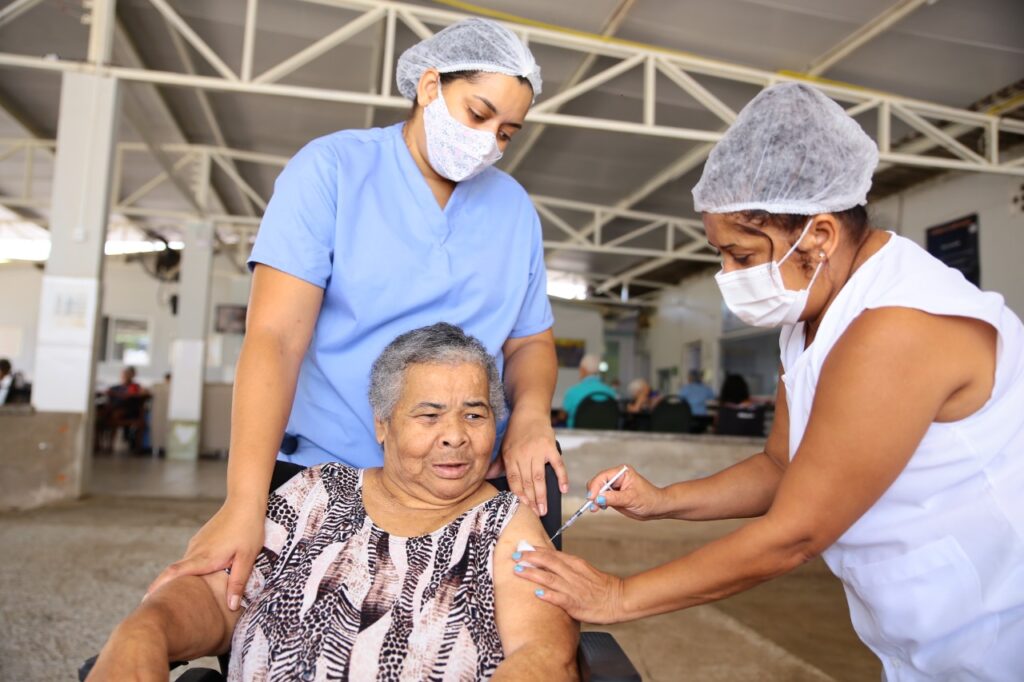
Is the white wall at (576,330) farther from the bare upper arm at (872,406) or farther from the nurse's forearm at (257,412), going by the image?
the bare upper arm at (872,406)

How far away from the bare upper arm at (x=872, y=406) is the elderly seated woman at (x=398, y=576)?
1.51 ft

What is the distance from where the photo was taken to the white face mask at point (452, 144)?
5.09ft

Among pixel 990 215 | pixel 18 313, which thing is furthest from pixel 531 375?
pixel 18 313

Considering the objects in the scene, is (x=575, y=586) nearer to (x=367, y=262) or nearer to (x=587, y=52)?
(x=367, y=262)

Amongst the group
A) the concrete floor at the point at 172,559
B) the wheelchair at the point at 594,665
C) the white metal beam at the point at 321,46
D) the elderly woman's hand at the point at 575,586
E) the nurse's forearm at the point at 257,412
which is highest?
the white metal beam at the point at 321,46

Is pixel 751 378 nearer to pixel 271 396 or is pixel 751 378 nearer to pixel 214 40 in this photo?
pixel 214 40

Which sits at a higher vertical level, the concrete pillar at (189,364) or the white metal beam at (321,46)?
the white metal beam at (321,46)

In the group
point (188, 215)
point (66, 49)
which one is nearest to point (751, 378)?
point (188, 215)

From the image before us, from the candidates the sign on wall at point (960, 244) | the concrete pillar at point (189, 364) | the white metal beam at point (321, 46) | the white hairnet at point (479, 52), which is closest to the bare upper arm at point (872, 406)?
the white hairnet at point (479, 52)

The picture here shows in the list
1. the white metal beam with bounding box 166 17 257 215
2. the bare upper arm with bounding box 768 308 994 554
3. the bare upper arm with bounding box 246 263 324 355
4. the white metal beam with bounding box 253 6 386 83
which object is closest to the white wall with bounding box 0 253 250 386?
the white metal beam with bounding box 166 17 257 215

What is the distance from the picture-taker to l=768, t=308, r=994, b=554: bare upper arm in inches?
42.2

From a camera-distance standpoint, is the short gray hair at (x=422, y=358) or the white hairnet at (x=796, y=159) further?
the short gray hair at (x=422, y=358)

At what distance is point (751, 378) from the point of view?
12930 millimetres

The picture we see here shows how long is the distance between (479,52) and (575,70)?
200 inches
